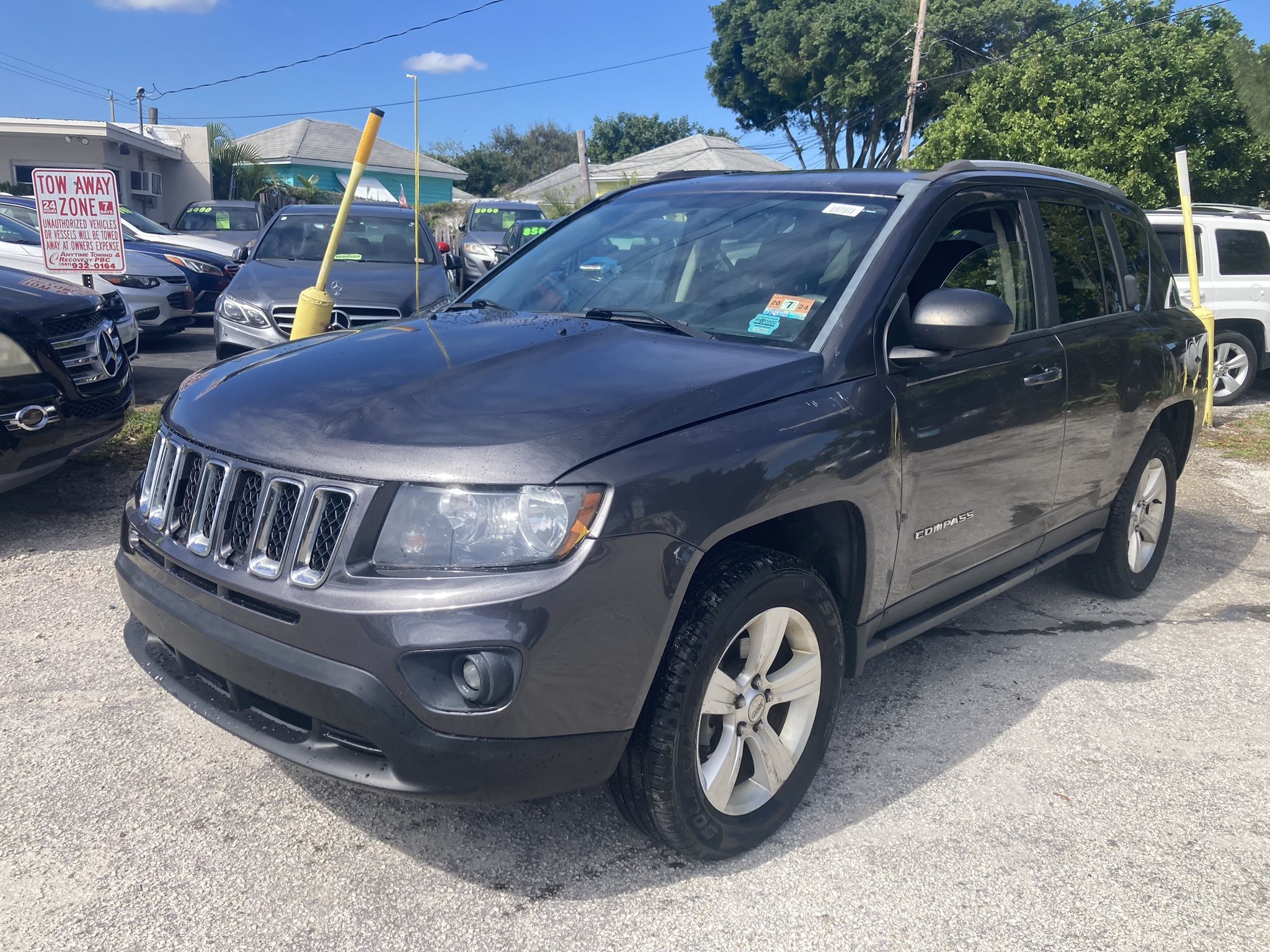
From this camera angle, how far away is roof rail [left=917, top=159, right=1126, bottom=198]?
3545 mm

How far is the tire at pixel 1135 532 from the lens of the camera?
463 cm

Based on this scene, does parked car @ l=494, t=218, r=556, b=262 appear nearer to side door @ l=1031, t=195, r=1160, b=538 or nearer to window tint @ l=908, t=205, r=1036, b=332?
side door @ l=1031, t=195, r=1160, b=538

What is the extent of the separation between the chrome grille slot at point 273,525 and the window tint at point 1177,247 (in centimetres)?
1019

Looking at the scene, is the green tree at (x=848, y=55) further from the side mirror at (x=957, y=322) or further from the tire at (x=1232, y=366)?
the side mirror at (x=957, y=322)

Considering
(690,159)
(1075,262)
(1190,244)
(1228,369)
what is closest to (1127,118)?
(1228,369)

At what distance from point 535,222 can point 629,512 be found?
1856cm

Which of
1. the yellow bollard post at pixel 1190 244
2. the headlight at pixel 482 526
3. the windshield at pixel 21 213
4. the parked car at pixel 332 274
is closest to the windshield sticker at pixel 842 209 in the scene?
the headlight at pixel 482 526

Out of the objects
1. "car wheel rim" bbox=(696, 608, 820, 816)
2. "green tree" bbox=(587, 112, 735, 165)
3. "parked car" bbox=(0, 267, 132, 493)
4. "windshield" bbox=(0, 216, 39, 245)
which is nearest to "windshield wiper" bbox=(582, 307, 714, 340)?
"car wheel rim" bbox=(696, 608, 820, 816)

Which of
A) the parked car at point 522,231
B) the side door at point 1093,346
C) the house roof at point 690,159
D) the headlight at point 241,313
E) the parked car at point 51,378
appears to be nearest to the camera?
the side door at point 1093,346

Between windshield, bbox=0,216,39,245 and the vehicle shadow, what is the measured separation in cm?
959

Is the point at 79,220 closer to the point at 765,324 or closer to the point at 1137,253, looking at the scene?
the point at 765,324

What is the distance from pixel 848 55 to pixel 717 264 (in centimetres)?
3167

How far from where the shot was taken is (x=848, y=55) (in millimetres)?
32031

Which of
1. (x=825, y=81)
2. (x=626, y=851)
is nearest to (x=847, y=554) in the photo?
(x=626, y=851)
